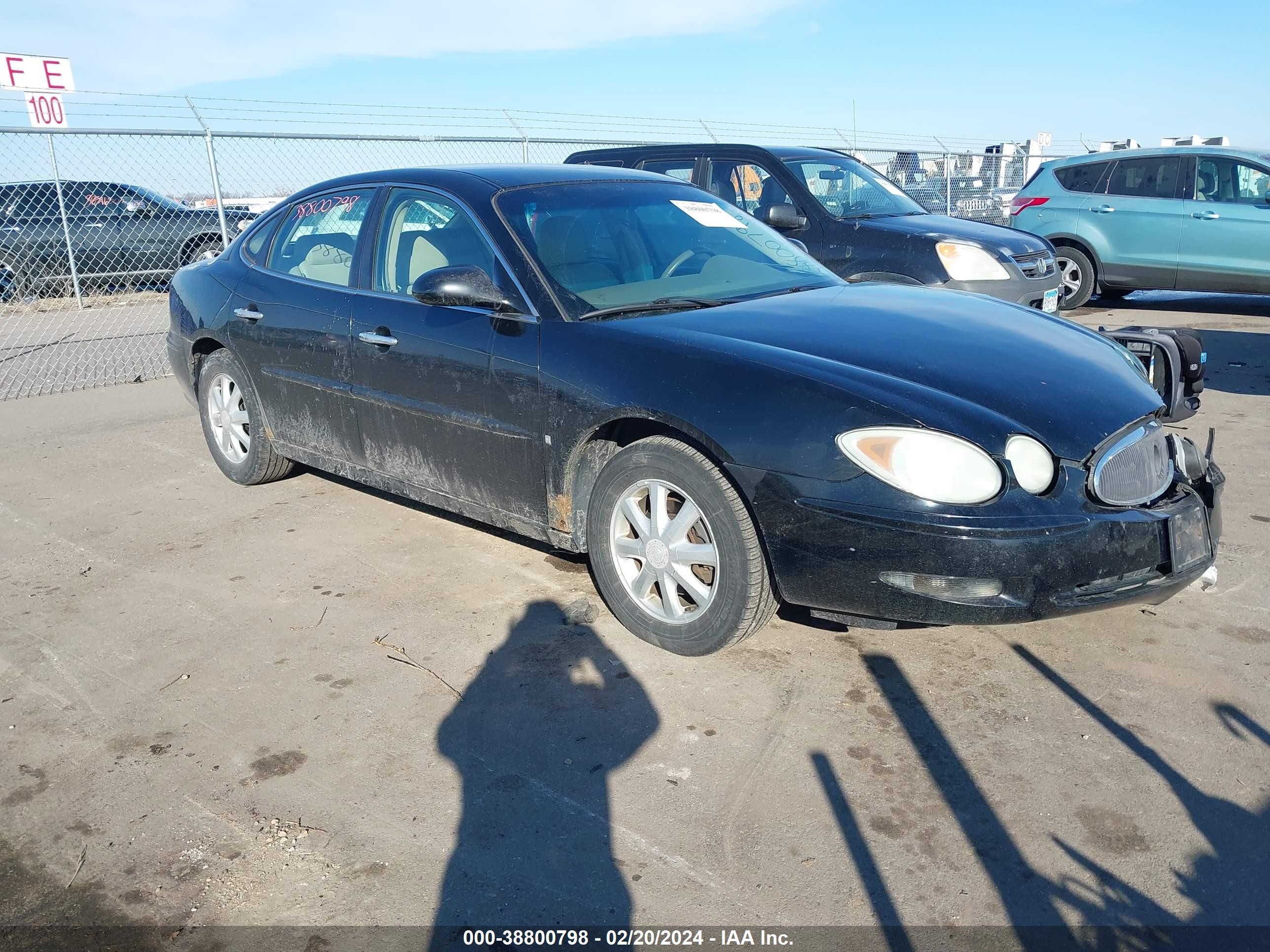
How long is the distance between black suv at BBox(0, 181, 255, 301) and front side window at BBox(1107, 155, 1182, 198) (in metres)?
9.93

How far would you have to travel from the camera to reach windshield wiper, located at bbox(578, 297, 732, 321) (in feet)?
12.3

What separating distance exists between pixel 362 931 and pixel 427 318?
96.0 inches

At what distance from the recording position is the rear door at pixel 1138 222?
10.5 m

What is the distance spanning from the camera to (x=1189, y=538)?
314cm

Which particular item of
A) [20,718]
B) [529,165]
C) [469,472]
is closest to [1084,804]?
[469,472]

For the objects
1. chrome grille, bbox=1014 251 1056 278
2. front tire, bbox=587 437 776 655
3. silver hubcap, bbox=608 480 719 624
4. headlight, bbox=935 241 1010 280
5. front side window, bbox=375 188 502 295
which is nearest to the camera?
front tire, bbox=587 437 776 655

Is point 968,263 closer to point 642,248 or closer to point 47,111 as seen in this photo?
point 642,248

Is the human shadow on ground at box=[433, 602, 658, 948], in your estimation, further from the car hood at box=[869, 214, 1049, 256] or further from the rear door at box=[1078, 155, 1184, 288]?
the rear door at box=[1078, 155, 1184, 288]

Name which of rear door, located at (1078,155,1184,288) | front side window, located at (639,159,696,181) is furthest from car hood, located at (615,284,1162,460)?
rear door, located at (1078,155,1184,288)

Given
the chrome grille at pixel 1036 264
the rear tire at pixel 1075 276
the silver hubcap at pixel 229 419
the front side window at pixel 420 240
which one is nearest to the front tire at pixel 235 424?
the silver hubcap at pixel 229 419

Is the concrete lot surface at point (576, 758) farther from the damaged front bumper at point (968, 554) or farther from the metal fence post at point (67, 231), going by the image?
the metal fence post at point (67, 231)

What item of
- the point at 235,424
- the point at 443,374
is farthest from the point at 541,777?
the point at 235,424

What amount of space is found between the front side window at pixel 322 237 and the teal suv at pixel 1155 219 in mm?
7803

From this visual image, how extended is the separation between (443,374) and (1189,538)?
2.63 meters
